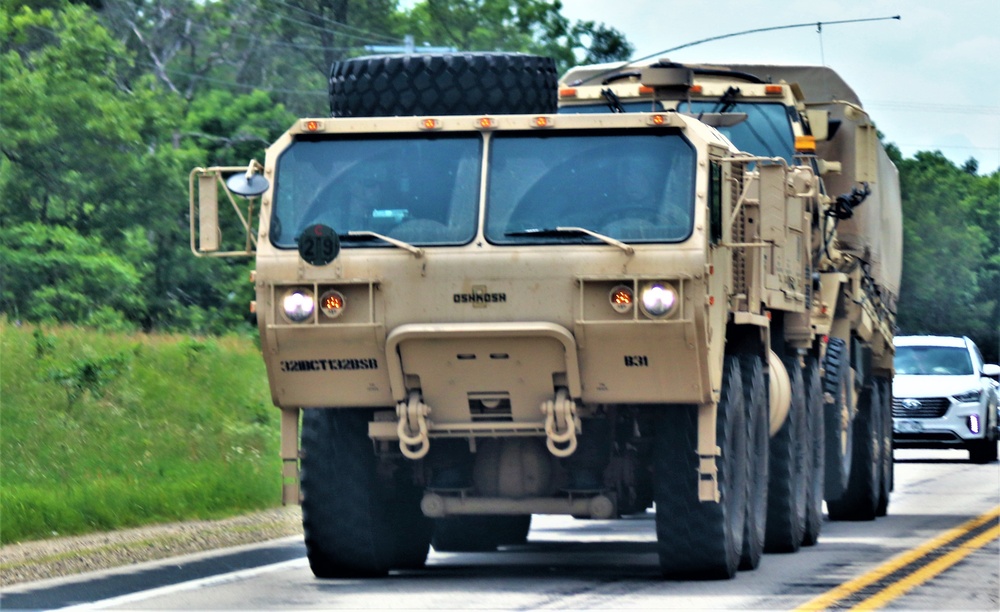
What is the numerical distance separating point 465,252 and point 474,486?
172 cm

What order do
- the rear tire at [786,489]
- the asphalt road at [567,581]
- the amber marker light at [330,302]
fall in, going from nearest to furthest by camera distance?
the asphalt road at [567,581] < the amber marker light at [330,302] < the rear tire at [786,489]

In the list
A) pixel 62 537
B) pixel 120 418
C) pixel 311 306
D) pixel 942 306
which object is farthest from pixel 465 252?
pixel 942 306

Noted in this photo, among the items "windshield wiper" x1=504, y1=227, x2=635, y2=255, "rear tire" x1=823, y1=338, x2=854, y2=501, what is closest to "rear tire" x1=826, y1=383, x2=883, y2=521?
"rear tire" x1=823, y1=338, x2=854, y2=501

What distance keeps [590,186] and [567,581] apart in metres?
2.55

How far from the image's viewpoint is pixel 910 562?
46.0 ft

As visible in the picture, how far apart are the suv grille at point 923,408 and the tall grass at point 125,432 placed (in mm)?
8609

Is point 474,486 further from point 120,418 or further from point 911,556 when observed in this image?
point 120,418

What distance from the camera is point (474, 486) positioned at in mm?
12688

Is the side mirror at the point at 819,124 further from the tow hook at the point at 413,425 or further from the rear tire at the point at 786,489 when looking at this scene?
the tow hook at the point at 413,425

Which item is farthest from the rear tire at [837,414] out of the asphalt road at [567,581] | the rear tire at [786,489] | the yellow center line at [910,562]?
the rear tire at [786,489]

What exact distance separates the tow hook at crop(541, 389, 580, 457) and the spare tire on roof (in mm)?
1966

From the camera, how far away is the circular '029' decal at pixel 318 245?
11.7m

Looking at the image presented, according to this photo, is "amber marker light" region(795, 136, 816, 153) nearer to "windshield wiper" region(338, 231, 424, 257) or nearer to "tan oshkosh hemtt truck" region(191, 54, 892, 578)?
"tan oshkosh hemtt truck" region(191, 54, 892, 578)

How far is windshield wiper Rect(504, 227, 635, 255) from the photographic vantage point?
11.5 meters
